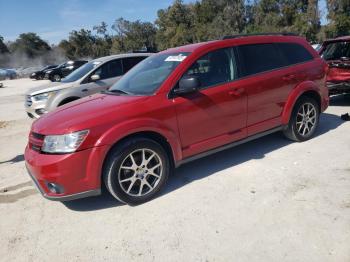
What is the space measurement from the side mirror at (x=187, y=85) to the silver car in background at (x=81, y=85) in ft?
13.8

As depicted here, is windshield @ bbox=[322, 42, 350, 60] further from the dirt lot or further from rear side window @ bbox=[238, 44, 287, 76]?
the dirt lot

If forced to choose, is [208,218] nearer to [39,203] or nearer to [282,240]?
[282,240]

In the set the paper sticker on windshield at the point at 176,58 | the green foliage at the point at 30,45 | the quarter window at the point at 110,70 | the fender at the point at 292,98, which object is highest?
the green foliage at the point at 30,45

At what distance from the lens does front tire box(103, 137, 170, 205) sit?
369 cm

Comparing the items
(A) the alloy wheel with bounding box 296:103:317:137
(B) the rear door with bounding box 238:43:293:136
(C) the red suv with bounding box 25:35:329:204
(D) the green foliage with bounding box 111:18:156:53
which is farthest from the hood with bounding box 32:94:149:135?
(D) the green foliage with bounding box 111:18:156:53

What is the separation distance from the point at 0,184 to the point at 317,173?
4.53m

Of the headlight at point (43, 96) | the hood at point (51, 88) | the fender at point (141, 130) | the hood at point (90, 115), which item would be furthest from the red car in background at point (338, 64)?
the headlight at point (43, 96)

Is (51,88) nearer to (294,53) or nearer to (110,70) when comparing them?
(110,70)

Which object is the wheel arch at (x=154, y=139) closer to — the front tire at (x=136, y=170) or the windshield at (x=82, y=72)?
the front tire at (x=136, y=170)

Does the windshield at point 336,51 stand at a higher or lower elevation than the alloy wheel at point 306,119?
higher

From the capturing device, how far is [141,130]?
381 cm

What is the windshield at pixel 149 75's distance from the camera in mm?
4270

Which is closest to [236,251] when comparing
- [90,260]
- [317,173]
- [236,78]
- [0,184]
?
[90,260]

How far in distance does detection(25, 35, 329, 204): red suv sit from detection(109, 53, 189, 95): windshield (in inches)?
0.8
